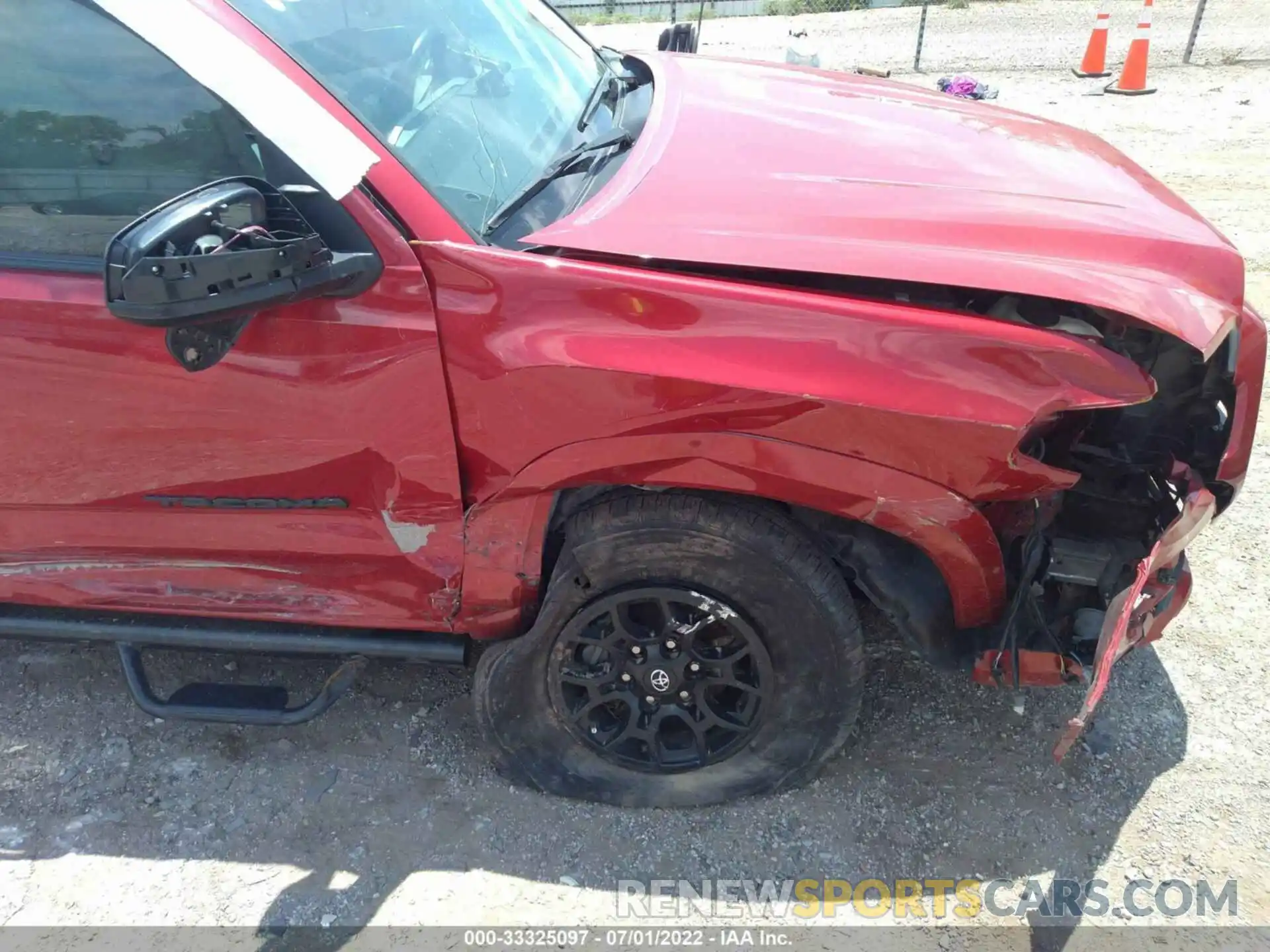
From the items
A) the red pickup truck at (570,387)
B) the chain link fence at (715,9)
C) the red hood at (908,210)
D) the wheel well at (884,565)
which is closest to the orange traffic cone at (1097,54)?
the chain link fence at (715,9)

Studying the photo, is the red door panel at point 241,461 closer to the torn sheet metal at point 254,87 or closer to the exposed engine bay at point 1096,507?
the torn sheet metal at point 254,87

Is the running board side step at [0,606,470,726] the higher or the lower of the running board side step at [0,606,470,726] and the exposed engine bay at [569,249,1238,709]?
the lower

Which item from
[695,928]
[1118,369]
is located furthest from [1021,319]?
[695,928]

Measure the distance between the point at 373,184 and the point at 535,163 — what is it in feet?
1.79

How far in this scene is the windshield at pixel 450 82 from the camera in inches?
79.4

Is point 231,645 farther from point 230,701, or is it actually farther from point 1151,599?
point 1151,599

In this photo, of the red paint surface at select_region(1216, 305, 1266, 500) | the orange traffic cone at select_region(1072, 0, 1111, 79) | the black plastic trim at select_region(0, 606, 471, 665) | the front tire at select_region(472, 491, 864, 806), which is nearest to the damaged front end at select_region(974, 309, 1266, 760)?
the red paint surface at select_region(1216, 305, 1266, 500)

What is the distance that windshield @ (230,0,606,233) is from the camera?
2018 mm

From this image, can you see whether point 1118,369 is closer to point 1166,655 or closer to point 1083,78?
point 1166,655

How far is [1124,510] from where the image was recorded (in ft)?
7.64

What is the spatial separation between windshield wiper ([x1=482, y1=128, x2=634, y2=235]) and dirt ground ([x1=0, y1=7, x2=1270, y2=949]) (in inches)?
58.3

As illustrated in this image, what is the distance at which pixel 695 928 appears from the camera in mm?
2191

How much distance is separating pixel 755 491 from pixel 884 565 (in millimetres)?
412

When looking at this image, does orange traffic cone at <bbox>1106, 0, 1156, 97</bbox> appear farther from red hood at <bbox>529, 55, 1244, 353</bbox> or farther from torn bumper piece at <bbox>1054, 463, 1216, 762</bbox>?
torn bumper piece at <bbox>1054, 463, 1216, 762</bbox>
